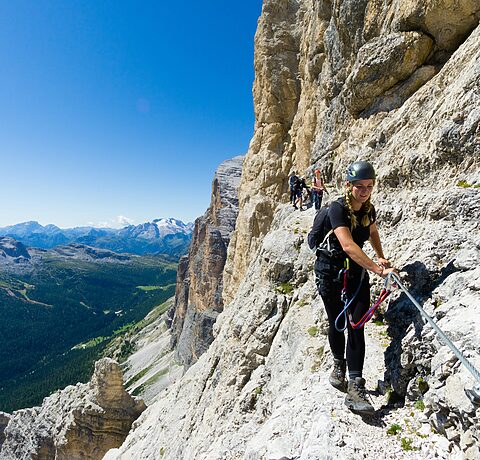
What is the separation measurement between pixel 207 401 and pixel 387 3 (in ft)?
74.9

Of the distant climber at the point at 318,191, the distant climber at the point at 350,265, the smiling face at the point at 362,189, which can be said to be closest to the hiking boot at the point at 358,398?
the distant climber at the point at 350,265

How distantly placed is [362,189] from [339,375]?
145 inches

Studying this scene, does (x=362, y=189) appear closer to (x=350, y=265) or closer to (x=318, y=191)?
(x=350, y=265)

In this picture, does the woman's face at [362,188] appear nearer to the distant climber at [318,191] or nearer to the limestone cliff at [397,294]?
the limestone cliff at [397,294]

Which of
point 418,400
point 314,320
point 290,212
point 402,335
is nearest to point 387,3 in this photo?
point 290,212

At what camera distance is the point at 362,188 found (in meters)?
5.71

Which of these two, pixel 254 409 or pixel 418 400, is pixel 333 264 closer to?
pixel 418 400

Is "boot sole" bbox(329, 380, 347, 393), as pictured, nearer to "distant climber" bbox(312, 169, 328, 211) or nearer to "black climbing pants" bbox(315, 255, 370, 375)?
"black climbing pants" bbox(315, 255, 370, 375)

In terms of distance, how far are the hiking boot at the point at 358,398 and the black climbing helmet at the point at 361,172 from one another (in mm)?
3570

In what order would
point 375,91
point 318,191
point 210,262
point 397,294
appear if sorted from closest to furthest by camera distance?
point 397,294 → point 375,91 → point 318,191 → point 210,262

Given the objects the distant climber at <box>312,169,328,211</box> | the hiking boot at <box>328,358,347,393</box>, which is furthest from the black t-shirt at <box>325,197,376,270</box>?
the distant climber at <box>312,169,328,211</box>

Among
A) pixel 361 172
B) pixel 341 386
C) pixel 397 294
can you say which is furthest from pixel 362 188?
pixel 341 386

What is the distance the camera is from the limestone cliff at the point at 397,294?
513cm

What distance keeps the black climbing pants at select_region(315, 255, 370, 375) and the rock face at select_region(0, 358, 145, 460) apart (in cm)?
4016
